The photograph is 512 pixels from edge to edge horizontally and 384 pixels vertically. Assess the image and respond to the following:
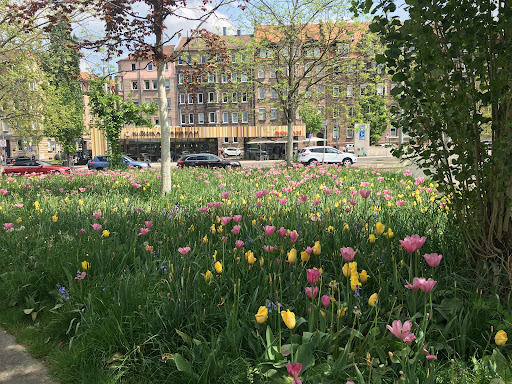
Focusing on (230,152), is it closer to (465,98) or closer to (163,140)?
(163,140)

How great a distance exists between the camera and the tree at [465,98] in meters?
2.36

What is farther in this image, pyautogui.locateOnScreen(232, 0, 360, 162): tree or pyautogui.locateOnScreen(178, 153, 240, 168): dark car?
pyautogui.locateOnScreen(178, 153, 240, 168): dark car

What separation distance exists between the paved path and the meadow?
0.22 ft

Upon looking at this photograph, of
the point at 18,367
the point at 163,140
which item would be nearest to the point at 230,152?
the point at 163,140

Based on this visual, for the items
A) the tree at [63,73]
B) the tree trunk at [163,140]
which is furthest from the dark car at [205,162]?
the tree trunk at [163,140]

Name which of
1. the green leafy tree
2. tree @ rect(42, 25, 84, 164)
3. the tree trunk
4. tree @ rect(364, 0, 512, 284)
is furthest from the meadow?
the green leafy tree

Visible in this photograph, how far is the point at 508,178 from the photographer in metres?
2.32

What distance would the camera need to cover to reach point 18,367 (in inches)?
95.7

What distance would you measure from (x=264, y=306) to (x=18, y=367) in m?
1.63

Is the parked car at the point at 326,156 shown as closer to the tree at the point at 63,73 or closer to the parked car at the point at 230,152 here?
the tree at the point at 63,73

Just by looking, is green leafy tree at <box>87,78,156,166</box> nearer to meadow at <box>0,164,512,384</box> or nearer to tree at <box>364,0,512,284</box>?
meadow at <box>0,164,512,384</box>

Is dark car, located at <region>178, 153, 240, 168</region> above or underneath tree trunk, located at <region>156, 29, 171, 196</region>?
underneath

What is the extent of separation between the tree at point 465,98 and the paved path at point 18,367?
2.79 meters

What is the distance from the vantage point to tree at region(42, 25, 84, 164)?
9.09 metres
